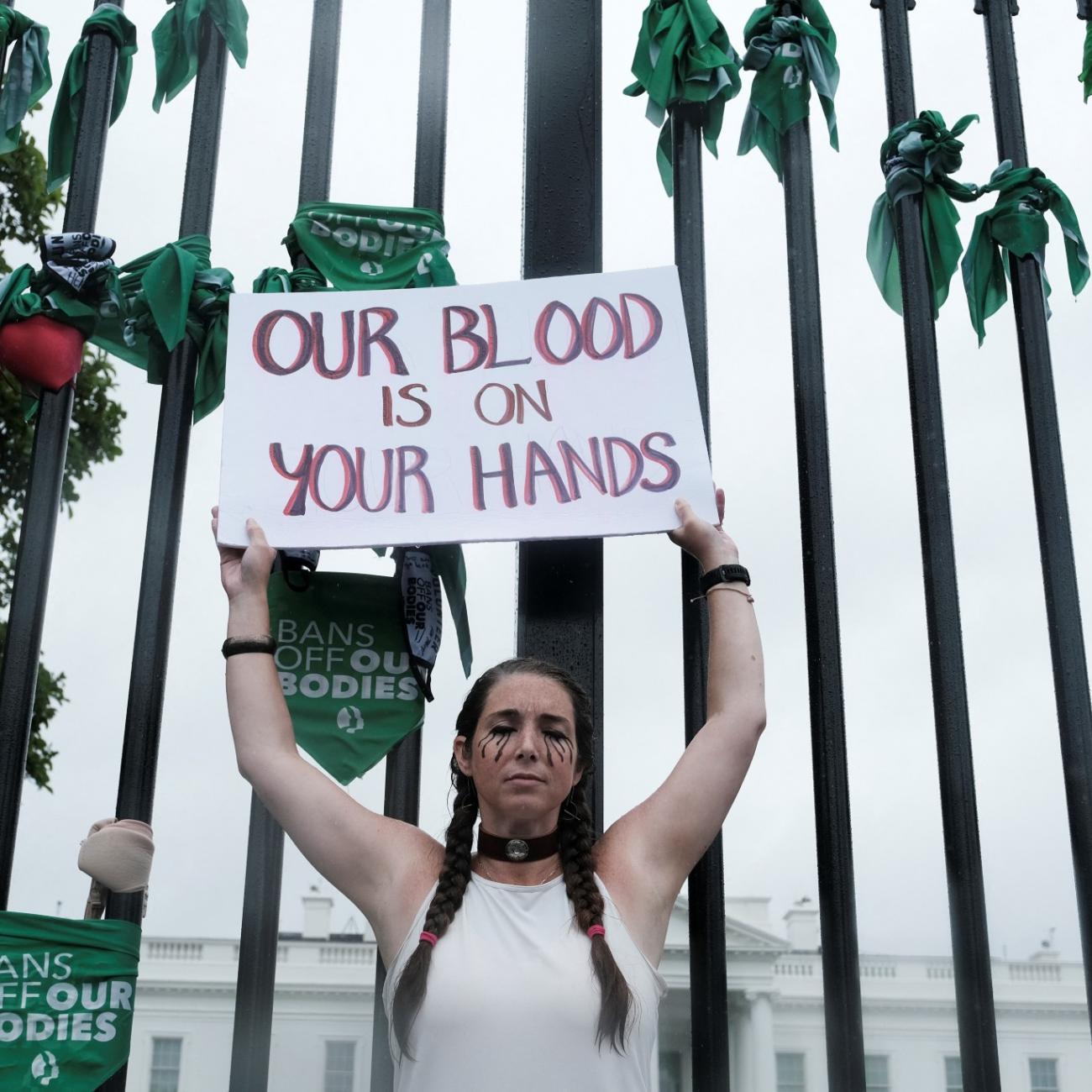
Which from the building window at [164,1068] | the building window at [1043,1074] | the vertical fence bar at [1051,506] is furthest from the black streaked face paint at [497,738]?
the building window at [1043,1074]

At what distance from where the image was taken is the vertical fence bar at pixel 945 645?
7.66ft

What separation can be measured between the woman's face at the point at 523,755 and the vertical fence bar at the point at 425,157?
28 cm

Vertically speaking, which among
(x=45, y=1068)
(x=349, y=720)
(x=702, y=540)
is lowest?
(x=45, y=1068)

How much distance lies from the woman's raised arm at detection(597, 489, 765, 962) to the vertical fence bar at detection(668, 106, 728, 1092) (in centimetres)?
17

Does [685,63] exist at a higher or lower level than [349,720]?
higher

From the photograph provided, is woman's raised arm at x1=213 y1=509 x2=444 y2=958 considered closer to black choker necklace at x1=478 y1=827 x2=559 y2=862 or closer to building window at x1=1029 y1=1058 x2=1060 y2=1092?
black choker necklace at x1=478 y1=827 x2=559 y2=862

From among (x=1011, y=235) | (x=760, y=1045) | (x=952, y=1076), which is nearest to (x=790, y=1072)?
(x=952, y=1076)

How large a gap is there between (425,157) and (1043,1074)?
2376 cm

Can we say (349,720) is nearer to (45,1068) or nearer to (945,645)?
(45,1068)

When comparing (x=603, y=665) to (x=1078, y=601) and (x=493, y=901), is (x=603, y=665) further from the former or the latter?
(x=1078, y=601)

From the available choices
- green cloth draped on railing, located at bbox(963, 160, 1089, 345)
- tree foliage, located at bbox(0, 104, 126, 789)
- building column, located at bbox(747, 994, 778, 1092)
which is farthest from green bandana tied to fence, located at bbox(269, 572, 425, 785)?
building column, located at bbox(747, 994, 778, 1092)

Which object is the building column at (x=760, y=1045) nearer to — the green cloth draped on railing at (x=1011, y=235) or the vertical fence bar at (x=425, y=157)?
the green cloth draped on railing at (x=1011, y=235)

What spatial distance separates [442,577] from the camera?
278 centimetres

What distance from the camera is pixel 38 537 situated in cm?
263
